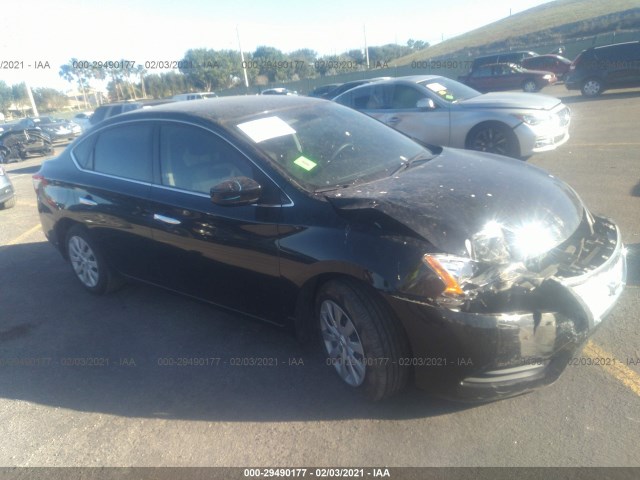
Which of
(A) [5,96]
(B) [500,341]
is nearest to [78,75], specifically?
(A) [5,96]

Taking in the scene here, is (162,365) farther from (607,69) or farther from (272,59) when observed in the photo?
(272,59)

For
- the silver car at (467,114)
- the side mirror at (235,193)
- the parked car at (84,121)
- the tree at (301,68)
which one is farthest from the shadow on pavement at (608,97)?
the tree at (301,68)

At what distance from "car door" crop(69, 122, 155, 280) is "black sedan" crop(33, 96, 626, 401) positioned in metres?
0.02

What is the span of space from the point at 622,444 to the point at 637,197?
4451 mm

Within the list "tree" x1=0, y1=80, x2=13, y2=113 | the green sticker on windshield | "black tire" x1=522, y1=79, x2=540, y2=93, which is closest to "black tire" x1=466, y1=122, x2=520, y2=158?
the green sticker on windshield

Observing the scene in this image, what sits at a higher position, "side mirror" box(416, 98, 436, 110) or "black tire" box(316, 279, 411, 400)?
"side mirror" box(416, 98, 436, 110)

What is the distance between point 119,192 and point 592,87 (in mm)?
18662

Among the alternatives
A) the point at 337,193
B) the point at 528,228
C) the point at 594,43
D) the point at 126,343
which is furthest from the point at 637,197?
the point at 594,43

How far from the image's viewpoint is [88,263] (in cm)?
495

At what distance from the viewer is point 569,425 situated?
2699mm

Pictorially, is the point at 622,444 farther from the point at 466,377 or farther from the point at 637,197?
the point at 637,197

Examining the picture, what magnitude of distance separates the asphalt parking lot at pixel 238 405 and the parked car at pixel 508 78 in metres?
21.6

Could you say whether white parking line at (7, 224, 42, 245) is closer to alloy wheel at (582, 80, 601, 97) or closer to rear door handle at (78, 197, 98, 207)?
rear door handle at (78, 197, 98, 207)

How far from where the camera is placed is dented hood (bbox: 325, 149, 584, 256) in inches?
109
